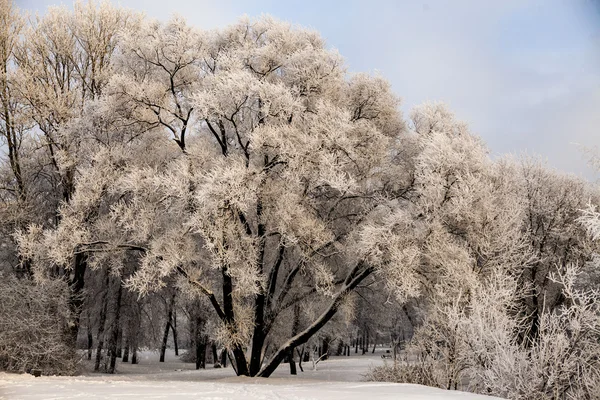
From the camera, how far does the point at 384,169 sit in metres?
18.4

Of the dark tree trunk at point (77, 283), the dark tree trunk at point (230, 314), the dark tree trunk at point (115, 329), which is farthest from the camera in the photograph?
the dark tree trunk at point (115, 329)

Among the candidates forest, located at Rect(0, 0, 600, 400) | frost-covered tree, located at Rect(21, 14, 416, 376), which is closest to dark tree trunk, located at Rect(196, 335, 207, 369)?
forest, located at Rect(0, 0, 600, 400)

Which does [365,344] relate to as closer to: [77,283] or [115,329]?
[115,329]

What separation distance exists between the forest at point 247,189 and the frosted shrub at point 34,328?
67 mm

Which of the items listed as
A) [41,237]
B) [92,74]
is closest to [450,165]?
[41,237]

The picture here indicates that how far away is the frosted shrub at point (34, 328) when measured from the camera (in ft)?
52.0

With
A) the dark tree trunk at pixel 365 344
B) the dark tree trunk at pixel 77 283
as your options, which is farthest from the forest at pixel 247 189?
the dark tree trunk at pixel 365 344

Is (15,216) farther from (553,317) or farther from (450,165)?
(553,317)

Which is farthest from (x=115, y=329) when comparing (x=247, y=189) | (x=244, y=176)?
(x=247, y=189)

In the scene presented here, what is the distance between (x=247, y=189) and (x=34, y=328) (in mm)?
7996

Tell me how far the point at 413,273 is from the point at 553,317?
4.82m

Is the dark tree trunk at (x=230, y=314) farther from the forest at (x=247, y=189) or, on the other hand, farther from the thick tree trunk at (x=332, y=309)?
the thick tree trunk at (x=332, y=309)

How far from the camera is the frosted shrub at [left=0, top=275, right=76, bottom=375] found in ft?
52.0

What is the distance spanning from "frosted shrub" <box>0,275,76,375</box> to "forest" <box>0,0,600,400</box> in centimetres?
7
